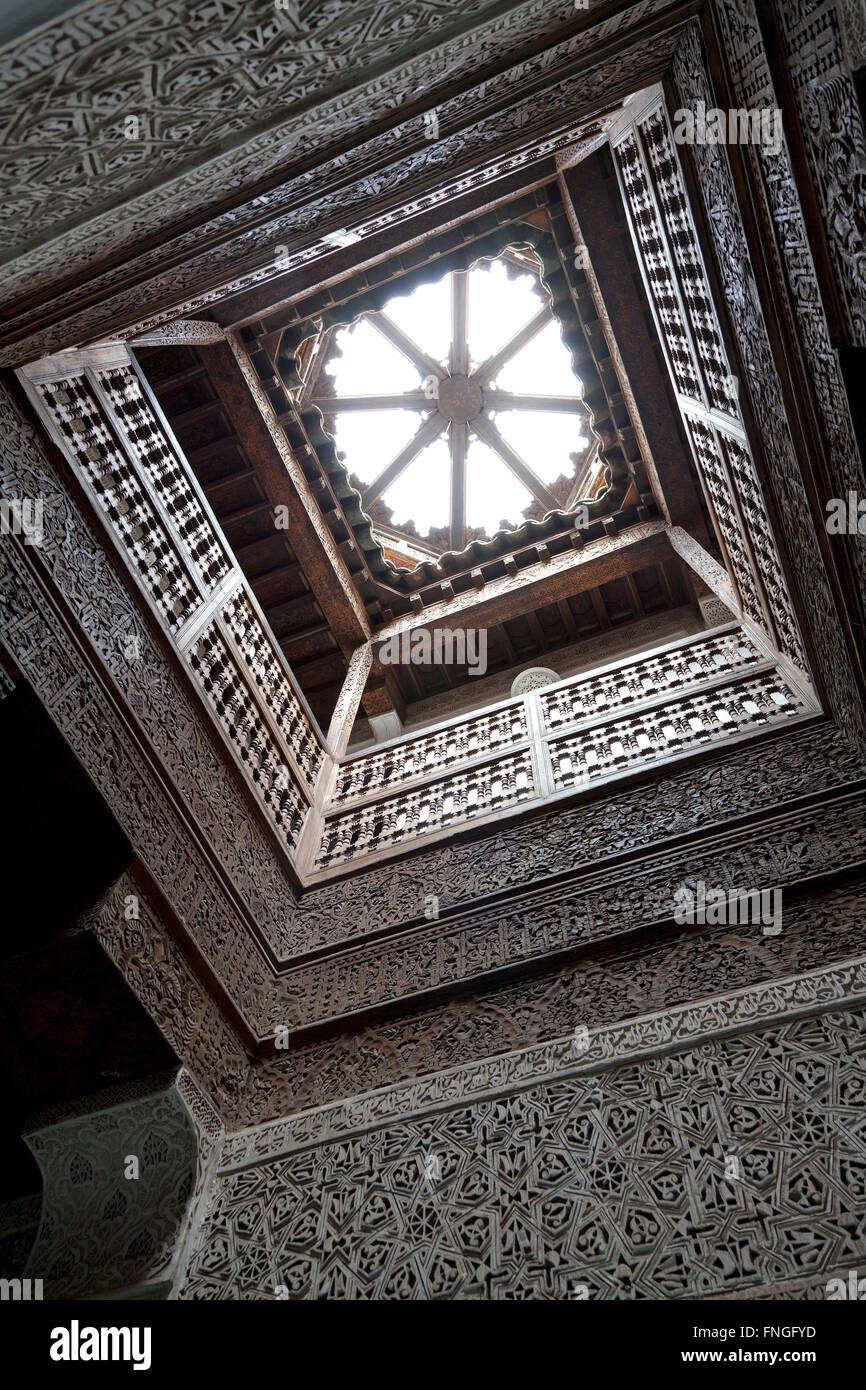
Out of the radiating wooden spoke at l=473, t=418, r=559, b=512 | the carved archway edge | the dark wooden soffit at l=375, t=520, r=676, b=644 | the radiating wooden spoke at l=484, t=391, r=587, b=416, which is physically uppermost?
the radiating wooden spoke at l=484, t=391, r=587, b=416

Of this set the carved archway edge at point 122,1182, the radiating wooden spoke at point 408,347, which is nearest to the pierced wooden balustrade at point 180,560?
the carved archway edge at point 122,1182

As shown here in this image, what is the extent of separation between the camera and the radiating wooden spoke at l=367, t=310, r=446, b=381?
339 inches

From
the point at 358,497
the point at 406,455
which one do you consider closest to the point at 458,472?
the point at 406,455

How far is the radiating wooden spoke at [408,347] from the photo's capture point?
28.2 ft

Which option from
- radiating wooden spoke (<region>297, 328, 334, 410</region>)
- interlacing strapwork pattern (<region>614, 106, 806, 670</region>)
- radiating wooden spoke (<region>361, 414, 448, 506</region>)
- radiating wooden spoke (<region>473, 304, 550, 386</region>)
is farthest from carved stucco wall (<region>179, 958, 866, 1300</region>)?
radiating wooden spoke (<region>473, 304, 550, 386</region>)

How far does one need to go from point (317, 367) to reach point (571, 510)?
2.72 m

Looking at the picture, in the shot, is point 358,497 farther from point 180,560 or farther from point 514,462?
point 180,560

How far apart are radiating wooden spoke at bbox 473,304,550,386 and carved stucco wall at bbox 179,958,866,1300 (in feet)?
24.0

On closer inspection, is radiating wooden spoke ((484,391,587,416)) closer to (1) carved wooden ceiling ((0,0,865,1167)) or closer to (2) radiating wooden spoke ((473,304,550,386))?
(2) radiating wooden spoke ((473,304,550,386))

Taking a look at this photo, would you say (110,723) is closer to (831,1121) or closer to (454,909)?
(454,909)

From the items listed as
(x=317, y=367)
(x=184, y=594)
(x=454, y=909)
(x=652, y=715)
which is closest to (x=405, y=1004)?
(x=454, y=909)

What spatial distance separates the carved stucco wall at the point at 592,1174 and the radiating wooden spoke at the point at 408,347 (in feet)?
24.3

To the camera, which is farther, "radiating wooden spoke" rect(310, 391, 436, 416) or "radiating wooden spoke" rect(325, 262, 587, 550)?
"radiating wooden spoke" rect(325, 262, 587, 550)

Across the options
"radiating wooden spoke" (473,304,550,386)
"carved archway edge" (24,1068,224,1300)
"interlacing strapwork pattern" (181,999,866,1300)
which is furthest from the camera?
"radiating wooden spoke" (473,304,550,386)
